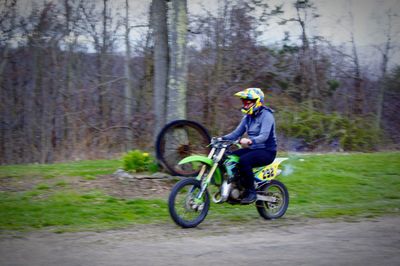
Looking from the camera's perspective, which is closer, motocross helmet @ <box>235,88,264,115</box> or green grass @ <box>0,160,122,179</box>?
motocross helmet @ <box>235,88,264,115</box>

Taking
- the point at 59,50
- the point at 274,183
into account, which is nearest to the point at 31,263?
the point at 274,183

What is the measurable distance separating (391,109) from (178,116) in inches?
Answer: 775

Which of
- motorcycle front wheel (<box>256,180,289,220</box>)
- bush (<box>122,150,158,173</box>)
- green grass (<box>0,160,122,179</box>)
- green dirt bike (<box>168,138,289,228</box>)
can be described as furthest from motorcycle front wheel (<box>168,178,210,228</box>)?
green grass (<box>0,160,122,179</box>)

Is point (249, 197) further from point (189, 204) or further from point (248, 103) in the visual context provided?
point (248, 103)

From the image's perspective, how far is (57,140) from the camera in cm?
2359

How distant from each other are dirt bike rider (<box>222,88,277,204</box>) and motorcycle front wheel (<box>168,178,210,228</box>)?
79cm

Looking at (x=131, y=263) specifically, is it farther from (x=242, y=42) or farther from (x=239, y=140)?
(x=242, y=42)

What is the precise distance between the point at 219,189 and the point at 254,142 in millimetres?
1046

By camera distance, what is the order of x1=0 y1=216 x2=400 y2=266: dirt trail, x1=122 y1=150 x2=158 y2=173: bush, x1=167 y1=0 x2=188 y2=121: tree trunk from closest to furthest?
1. x1=0 y1=216 x2=400 y2=266: dirt trail
2. x1=122 y1=150 x2=158 y2=173: bush
3. x1=167 y1=0 x2=188 y2=121: tree trunk

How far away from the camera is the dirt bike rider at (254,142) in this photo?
28.2ft

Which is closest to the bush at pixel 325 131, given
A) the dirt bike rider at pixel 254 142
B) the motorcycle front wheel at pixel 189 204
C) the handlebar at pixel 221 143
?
the dirt bike rider at pixel 254 142

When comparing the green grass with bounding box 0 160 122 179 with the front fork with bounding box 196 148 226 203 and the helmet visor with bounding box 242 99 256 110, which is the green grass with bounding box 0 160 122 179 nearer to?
the front fork with bounding box 196 148 226 203

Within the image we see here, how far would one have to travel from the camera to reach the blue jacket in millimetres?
8578

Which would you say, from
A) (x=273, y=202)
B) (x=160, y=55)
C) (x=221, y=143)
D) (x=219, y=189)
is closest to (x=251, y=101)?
(x=221, y=143)
